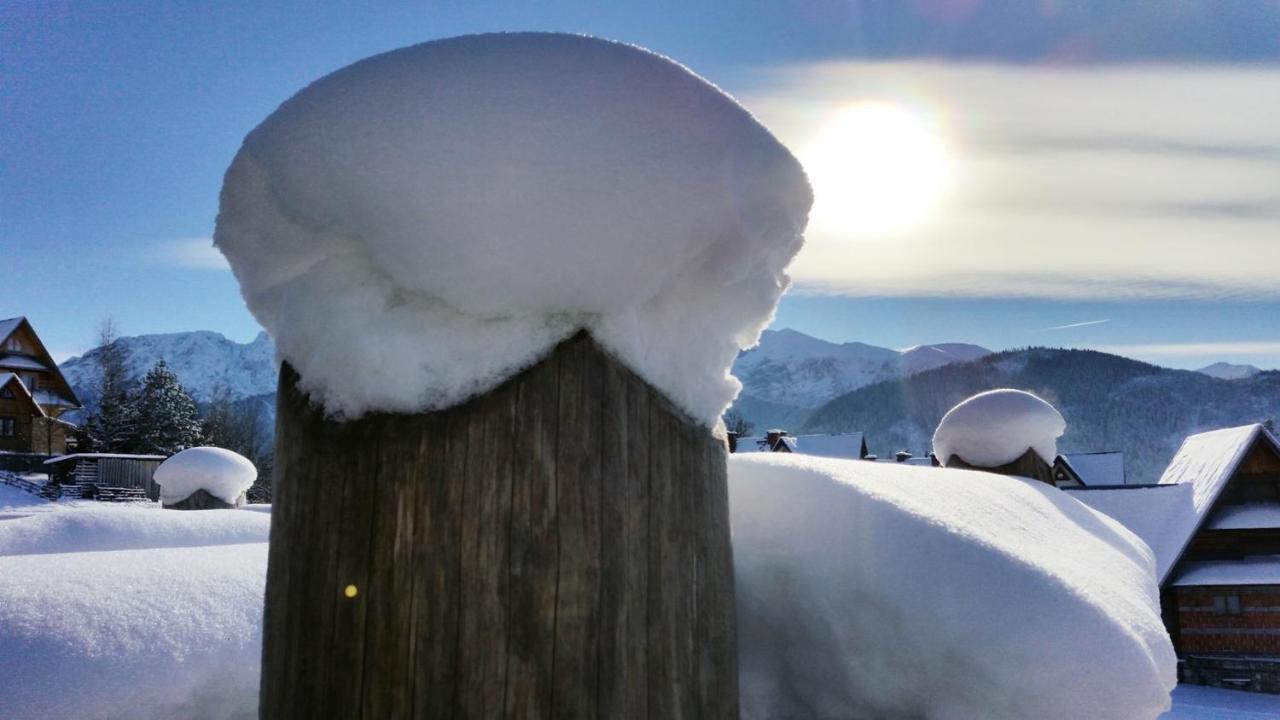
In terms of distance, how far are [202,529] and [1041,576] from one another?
553 cm

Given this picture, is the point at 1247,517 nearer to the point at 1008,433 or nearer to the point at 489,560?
the point at 1008,433

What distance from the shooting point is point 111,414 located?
35094 millimetres

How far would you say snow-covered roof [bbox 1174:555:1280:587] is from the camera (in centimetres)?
1545

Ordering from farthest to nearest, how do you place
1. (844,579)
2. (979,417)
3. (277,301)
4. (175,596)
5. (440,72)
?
(979,417) < (175,596) < (844,579) < (277,301) < (440,72)

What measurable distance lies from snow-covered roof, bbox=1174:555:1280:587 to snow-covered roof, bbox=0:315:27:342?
45.7 metres

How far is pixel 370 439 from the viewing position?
67.9 inches

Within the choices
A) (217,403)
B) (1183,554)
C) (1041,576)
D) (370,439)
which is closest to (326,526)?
(370,439)

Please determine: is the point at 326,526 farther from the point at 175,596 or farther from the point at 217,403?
the point at 217,403

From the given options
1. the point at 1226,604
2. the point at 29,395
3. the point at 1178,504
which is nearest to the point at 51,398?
the point at 29,395

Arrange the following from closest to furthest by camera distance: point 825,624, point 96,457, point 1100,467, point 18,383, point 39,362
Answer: point 825,624 < point 1100,467 < point 96,457 < point 18,383 < point 39,362

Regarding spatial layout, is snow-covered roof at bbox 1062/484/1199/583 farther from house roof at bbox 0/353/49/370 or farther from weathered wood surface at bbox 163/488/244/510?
house roof at bbox 0/353/49/370

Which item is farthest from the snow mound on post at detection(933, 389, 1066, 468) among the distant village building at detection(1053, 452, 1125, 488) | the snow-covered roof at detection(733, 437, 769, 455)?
the snow-covered roof at detection(733, 437, 769, 455)

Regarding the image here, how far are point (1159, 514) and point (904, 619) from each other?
1616 cm

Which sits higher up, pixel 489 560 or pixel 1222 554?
pixel 489 560
